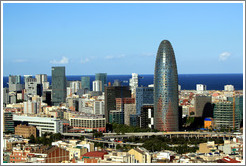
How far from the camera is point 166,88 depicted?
1623 inches

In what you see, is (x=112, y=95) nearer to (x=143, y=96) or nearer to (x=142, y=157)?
(x=143, y=96)

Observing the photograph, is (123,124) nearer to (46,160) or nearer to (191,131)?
(191,131)

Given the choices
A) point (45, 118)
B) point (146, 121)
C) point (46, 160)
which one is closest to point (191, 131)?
point (146, 121)

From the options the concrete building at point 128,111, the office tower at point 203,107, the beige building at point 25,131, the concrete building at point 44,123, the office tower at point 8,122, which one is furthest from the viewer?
the office tower at point 203,107

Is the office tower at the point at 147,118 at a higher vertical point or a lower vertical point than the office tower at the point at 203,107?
lower

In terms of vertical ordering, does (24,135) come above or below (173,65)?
below

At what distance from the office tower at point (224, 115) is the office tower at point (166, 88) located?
3.03 metres

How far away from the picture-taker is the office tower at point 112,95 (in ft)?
158

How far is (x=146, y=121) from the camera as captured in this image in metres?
42.4

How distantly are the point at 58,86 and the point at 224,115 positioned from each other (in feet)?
86.6

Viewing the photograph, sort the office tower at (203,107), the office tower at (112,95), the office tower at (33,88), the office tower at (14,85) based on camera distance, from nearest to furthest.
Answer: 1. the office tower at (203,107)
2. the office tower at (112,95)
3. the office tower at (33,88)
4. the office tower at (14,85)

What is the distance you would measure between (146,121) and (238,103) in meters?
6.15

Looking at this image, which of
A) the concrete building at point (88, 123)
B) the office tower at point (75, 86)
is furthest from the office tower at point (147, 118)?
the office tower at point (75, 86)

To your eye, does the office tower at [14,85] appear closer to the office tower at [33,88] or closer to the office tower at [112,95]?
the office tower at [33,88]
